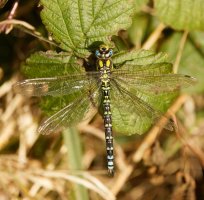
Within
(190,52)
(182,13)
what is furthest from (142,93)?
(190,52)

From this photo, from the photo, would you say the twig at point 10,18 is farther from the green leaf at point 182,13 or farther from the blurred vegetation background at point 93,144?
the green leaf at point 182,13

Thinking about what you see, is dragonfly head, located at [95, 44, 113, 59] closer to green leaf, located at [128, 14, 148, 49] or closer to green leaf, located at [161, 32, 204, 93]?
green leaf, located at [128, 14, 148, 49]

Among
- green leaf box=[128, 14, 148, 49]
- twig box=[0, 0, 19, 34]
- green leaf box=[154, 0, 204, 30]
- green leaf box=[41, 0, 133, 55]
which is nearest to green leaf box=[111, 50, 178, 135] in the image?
green leaf box=[41, 0, 133, 55]

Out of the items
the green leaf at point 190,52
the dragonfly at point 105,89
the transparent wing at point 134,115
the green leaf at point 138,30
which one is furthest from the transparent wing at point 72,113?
the green leaf at point 190,52

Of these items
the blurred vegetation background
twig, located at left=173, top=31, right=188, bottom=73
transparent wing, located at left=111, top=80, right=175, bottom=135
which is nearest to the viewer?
transparent wing, located at left=111, top=80, right=175, bottom=135

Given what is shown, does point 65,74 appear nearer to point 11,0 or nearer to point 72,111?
point 72,111

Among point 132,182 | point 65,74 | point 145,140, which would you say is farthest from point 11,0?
point 132,182
